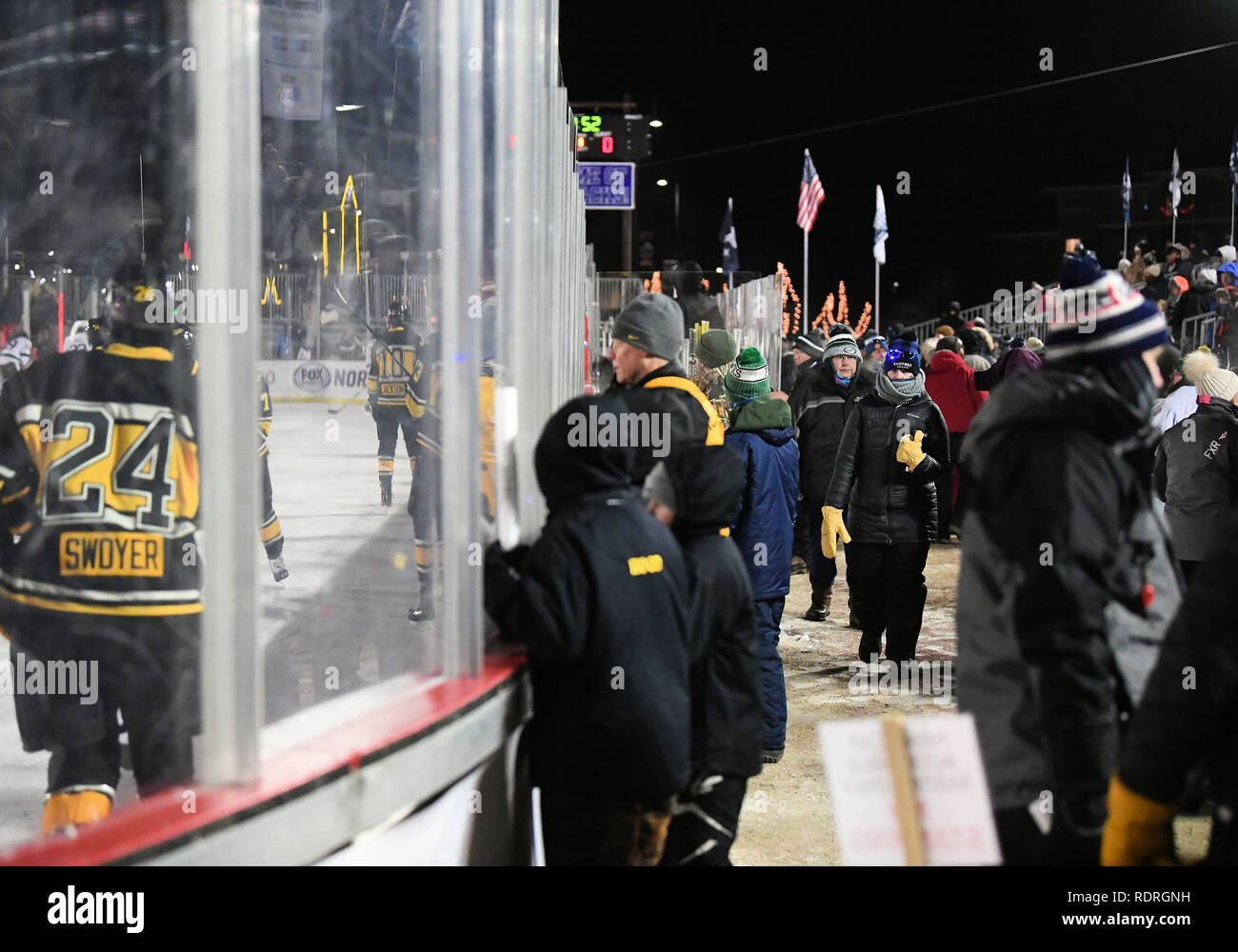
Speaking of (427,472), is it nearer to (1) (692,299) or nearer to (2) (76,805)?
(2) (76,805)

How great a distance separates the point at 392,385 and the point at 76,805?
187 centimetres

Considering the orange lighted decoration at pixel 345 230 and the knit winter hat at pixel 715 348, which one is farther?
the knit winter hat at pixel 715 348

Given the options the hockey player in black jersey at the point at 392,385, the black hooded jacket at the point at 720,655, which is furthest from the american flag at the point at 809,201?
the black hooded jacket at the point at 720,655

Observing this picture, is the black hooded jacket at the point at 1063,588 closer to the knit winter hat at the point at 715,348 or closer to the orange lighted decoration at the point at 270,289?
the orange lighted decoration at the point at 270,289

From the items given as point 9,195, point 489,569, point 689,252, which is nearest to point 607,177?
point 9,195

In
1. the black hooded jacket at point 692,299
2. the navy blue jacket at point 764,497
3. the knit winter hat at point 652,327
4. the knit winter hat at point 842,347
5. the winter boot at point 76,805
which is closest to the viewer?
the winter boot at point 76,805

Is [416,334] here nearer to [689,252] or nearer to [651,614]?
[651,614]

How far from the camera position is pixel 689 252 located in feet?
217

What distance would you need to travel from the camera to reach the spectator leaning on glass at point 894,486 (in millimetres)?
7449

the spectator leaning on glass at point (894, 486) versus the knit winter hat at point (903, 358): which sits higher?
the knit winter hat at point (903, 358)

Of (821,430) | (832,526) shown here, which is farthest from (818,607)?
(832,526)

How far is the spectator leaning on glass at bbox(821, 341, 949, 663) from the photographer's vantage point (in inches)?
293

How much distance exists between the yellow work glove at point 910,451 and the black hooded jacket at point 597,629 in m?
4.30

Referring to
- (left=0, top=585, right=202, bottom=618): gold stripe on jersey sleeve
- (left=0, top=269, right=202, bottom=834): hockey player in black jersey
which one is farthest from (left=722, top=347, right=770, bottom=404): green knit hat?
(left=0, top=585, right=202, bottom=618): gold stripe on jersey sleeve
